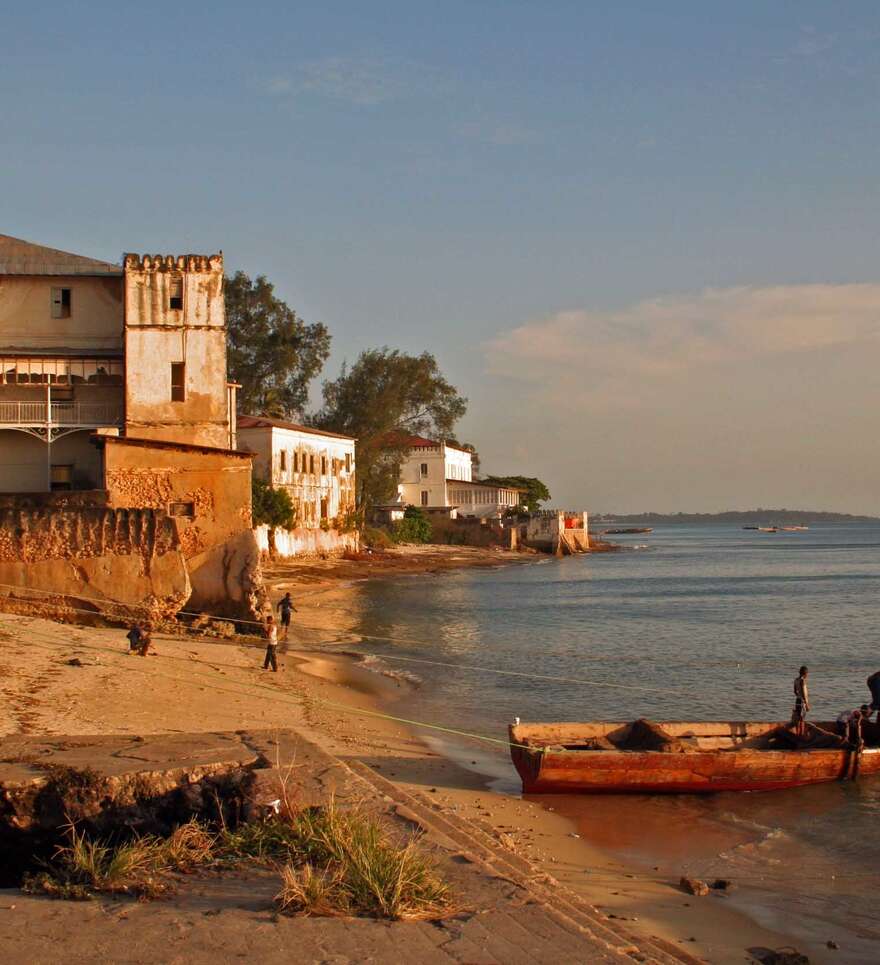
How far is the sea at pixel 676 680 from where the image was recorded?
12.6m

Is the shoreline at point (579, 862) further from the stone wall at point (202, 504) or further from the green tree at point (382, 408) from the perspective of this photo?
the green tree at point (382, 408)

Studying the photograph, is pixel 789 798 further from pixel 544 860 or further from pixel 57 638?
pixel 57 638

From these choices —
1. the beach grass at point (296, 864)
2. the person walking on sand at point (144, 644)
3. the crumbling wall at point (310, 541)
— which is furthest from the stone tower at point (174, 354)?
the beach grass at point (296, 864)

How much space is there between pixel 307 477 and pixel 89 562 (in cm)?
3422

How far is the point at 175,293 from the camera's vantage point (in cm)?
3919

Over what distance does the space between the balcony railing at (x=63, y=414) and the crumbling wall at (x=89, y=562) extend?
34.3 feet

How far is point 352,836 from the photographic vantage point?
7.98m

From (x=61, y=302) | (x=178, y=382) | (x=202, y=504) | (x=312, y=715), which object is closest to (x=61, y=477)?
(x=178, y=382)

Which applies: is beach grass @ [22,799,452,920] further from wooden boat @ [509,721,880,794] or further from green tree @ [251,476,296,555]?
green tree @ [251,476,296,555]

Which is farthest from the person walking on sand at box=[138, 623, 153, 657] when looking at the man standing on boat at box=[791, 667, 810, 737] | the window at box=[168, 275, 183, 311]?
the window at box=[168, 275, 183, 311]

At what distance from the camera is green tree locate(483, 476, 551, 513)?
111500mm

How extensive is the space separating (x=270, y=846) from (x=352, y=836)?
931 mm

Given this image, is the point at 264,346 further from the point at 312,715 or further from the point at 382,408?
the point at 312,715

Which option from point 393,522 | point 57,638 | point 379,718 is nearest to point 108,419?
point 57,638
